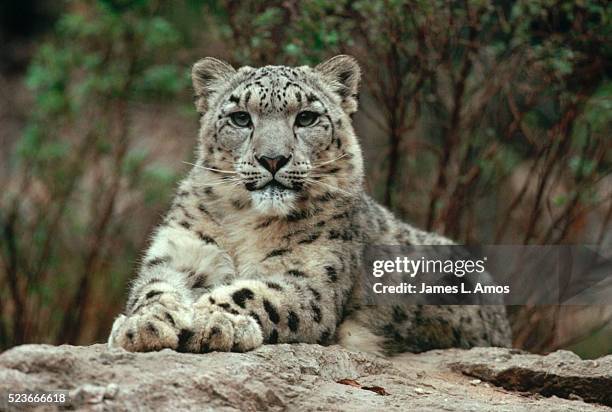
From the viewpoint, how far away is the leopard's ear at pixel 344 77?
17.6 feet

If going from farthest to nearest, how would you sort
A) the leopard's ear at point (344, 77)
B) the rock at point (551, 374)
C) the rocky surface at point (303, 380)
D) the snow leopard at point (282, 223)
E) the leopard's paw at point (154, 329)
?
the leopard's ear at point (344, 77), the rock at point (551, 374), the snow leopard at point (282, 223), the leopard's paw at point (154, 329), the rocky surface at point (303, 380)

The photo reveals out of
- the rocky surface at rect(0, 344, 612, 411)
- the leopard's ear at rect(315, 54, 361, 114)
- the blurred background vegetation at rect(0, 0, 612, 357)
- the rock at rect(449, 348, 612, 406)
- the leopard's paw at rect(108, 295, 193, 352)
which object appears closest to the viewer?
the rocky surface at rect(0, 344, 612, 411)

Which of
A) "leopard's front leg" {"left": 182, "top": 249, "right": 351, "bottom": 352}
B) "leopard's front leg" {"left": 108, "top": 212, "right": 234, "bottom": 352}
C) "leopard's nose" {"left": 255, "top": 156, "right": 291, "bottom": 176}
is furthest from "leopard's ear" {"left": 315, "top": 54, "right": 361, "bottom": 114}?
"leopard's front leg" {"left": 108, "top": 212, "right": 234, "bottom": 352}

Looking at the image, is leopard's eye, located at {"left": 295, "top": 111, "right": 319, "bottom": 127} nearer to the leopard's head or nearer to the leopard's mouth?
the leopard's head

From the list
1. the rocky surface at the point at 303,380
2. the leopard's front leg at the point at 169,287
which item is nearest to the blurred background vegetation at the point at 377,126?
the leopard's front leg at the point at 169,287

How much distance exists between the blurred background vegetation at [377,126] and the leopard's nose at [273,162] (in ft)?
5.81

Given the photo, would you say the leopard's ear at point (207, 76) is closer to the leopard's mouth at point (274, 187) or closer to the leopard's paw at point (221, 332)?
the leopard's mouth at point (274, 187)

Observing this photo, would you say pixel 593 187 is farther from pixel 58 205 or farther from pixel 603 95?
pixel 58 205

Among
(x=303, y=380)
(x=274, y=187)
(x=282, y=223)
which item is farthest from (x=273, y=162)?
(x=303, y=380)

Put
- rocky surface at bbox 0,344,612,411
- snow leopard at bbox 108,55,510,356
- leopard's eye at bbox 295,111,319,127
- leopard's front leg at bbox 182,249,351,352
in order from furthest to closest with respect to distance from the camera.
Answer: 1. leopard's eye at bbox 295,111,319,127
2. snow leopard at bbox 108,55,510,356
3. leopard's front leg at bbox 182,249,351,352
4. rocky surface at bbox 0,344,612,411

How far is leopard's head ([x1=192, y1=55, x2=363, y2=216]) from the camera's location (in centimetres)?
466

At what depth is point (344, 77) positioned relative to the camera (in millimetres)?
5449

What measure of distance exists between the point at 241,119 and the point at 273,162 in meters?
0.52

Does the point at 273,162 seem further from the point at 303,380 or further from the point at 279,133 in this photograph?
the point at 303,380
